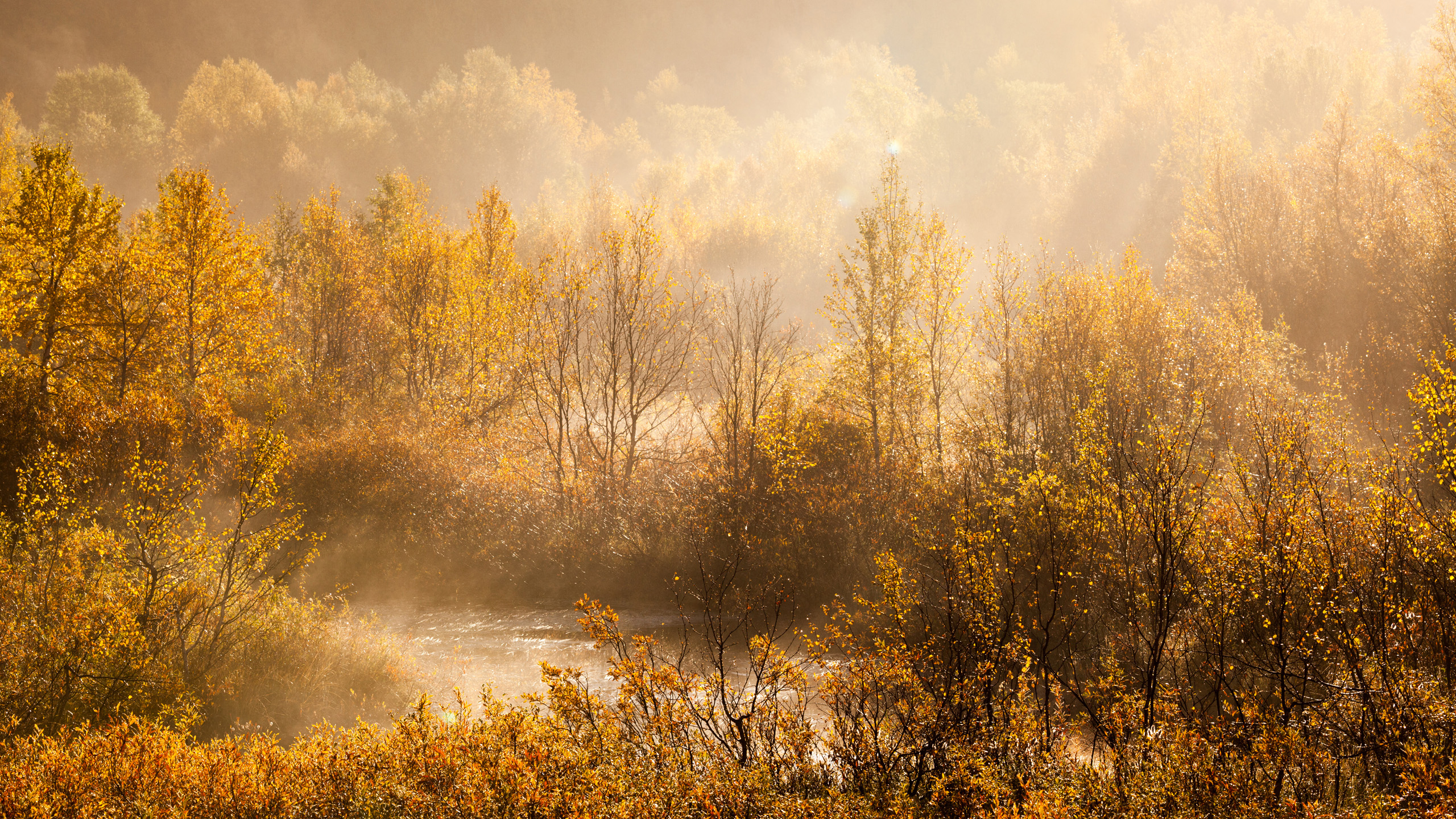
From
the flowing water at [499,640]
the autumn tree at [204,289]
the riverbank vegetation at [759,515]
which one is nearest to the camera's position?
the riverbank vegetation at [759,515]

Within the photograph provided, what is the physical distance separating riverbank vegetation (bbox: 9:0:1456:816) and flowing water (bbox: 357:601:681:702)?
945 mm

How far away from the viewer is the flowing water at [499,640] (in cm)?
1652

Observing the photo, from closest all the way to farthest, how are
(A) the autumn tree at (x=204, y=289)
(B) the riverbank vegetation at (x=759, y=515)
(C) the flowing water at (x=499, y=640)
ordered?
(B) the riverbank vegetation at (x=759, y=515) → (C) the flowing water at (x=499, y=640) → (A) the autumn tree at (x=204, y=289)

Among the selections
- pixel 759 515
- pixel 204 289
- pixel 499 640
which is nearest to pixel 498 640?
pixel 499 640

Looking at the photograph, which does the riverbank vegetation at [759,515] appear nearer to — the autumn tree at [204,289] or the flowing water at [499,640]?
the autumn tree at [204,289]

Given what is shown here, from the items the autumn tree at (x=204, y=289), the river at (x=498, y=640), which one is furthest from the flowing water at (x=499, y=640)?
the autumn tree at (x=204, y=289)

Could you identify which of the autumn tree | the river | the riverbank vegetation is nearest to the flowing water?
the river

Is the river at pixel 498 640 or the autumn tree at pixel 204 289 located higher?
the autumn tree at pixel 204 289

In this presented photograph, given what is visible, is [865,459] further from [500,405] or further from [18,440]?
[18,440]

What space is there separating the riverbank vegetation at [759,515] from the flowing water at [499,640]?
94cm

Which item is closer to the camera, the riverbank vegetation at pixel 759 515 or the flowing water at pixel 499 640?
the riverbank vegetation at pixel 759 515

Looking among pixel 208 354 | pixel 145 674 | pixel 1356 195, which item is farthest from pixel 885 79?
pixel 145 674

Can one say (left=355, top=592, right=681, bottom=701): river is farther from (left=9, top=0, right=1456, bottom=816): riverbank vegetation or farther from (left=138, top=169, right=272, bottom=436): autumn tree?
(left=138, top=169, right=272, bottom=436): autumn tree

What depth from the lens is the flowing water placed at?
54.2 ft
